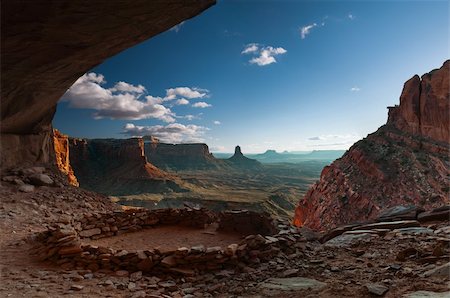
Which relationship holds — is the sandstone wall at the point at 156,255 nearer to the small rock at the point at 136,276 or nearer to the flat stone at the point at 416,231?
the small rock at the point at 136,276

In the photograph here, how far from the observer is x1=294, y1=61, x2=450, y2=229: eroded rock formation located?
3222cm

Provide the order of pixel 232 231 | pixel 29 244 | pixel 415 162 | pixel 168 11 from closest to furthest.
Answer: pixel 168 11 → pixel 29 244 → pixel 232 231 → pixel 415 162

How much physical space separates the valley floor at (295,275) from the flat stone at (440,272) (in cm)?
1

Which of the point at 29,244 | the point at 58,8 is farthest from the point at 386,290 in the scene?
the point at 29,244

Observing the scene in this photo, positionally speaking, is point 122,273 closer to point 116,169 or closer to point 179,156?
point 116,169

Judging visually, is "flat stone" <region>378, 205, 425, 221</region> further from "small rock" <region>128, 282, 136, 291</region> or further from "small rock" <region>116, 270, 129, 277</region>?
"small rock" <region>116, 270, 129, 277</region>

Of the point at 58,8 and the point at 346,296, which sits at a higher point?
the point at 58,8

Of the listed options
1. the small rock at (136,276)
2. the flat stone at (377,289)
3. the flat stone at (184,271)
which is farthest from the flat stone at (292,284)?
the small rock at (136,276)

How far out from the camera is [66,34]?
20.2 ft

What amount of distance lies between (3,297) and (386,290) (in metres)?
6.82

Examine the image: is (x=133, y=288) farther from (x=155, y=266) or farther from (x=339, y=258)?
(x=339, y=258)

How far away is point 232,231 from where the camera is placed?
1076cm

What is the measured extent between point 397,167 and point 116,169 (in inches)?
3420

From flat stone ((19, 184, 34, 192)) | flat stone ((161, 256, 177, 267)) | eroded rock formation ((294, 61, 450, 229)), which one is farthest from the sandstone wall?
eroded rock formation ((294, 61, 450, 229))
